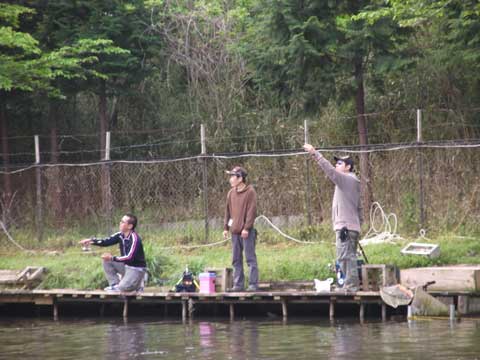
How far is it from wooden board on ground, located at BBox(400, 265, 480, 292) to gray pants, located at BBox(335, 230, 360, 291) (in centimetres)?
73

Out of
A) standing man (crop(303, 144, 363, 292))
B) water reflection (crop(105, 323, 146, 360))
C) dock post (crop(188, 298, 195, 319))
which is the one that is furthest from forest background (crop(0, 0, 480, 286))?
water reflection (crop(105, 323, 146, 360))

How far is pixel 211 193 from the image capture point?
2347cm

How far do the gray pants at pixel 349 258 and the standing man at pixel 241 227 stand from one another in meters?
1.56

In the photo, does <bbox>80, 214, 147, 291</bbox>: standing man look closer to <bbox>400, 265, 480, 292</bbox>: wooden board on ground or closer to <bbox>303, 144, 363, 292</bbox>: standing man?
<bbox>303, 144, 363, 292</bbox>: standing man

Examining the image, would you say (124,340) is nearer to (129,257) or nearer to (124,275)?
(129,257)

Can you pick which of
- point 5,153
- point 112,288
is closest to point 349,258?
point 112,288

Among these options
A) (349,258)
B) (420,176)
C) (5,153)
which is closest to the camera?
(349,258)

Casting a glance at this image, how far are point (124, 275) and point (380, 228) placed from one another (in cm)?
508

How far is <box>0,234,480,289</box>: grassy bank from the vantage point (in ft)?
58.7

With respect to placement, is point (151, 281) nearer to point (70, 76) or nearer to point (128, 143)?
point (70, 76)

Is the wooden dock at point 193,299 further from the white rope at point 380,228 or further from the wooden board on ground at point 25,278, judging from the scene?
the white rope at point 380,228

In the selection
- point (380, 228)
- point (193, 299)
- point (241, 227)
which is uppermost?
point (241, 227)

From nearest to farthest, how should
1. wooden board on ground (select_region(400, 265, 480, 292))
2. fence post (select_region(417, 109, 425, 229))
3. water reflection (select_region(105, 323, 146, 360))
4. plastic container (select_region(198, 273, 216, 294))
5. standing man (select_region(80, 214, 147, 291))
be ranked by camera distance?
1. water reflection (select_region(105, 323, 146, 360))
2. wooden board on ground (select_region(400, 265, 480, 292))
3. plastic container (select_region(198, 273, 216, 294))
4. standing man (select_region(80, 214, 147, 291))
5. fence post (select_region(417, 109, 425, 229))

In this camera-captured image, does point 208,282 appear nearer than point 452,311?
No
